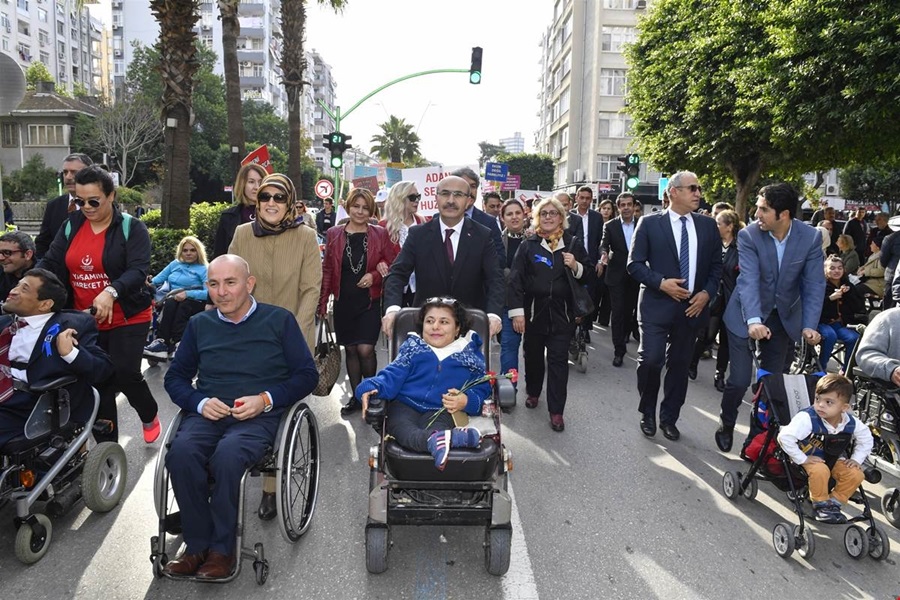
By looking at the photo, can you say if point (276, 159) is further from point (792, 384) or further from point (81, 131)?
point (792, 384)

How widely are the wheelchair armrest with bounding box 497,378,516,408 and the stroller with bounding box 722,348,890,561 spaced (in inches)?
67.8

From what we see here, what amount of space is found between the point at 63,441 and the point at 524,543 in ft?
9.14

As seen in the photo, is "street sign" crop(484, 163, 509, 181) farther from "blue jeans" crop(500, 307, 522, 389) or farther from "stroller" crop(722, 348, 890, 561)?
"stroller" crop(722, 348, 890, 561)

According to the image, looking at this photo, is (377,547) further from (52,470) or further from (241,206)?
(241,206)

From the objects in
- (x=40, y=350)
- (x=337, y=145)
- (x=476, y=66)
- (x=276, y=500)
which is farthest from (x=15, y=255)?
(x=476, y=66)

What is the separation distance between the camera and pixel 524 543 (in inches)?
150

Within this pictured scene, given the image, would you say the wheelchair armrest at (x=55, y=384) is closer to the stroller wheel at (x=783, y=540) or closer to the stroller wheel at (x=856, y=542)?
the stroller wheel at (x=783, y=540)

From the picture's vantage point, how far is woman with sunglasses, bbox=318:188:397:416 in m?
5.79

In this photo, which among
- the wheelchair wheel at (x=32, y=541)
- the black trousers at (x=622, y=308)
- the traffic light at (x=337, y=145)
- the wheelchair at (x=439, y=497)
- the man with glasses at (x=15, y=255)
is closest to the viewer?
the wheelchair at (x=439, y=497)

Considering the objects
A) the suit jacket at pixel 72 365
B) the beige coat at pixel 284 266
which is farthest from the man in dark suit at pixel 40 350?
the beige coat at pixel 284 266

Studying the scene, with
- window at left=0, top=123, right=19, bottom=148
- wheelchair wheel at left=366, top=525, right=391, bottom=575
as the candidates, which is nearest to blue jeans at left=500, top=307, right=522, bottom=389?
wheelchair wheel at left=366, top=525, right=391, bottom=575

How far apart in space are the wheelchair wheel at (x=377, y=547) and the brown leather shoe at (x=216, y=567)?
0.66 m

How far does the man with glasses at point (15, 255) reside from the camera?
187 inches

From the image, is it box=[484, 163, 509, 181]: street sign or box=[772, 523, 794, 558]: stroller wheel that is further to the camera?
box=[484, 163, 509, 181]: street sign
